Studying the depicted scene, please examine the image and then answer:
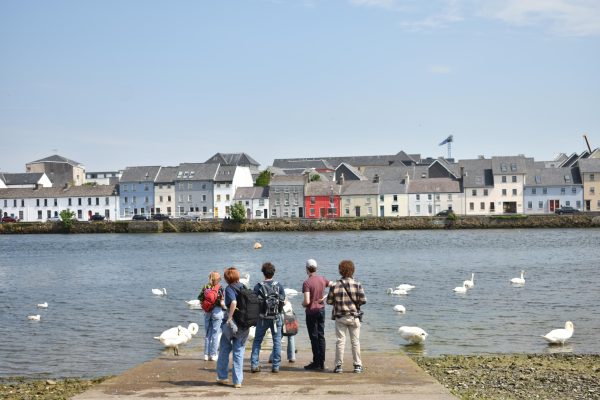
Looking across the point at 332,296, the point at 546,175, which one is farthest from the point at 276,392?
the point at 546,175

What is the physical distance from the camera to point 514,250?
65.8 meters

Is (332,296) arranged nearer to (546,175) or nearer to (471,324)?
(471,324)

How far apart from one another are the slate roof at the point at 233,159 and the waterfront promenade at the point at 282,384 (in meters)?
145

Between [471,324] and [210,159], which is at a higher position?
[210,159]

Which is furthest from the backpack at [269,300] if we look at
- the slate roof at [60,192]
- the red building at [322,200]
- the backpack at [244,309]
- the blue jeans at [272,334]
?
the slate roof at [60,192]

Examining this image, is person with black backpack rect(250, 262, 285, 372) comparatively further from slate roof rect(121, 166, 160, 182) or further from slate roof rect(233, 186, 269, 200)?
slate roof rect(121, 166, 160, 182)

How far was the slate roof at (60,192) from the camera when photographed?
13038 cm

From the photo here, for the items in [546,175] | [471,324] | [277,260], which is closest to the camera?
[471,324]

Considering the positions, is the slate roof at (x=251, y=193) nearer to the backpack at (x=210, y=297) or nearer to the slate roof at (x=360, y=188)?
the slate roof at (x=360, y=188)

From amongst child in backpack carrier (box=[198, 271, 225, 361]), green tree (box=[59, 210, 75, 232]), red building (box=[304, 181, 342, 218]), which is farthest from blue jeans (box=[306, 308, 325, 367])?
green tree (box=[59, 210, 75, 232])

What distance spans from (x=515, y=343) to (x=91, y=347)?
11.5m

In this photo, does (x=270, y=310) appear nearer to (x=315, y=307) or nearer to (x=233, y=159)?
(x=315, y=307)

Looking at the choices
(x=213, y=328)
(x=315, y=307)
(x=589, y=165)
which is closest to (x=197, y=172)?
(x=589, y=165)

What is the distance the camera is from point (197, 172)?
12962 centimetres
